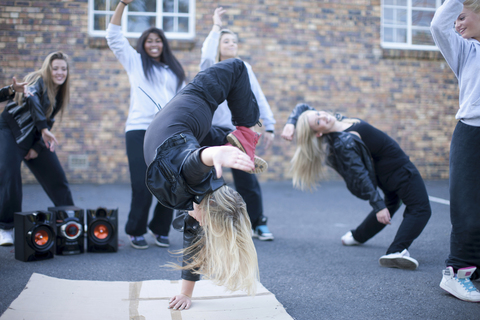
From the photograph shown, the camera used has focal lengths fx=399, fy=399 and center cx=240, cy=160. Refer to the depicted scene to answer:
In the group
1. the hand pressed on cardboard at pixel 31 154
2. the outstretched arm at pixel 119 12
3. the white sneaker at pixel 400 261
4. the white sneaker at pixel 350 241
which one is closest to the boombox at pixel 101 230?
the hand pressed on cardboard at pixel 31 154

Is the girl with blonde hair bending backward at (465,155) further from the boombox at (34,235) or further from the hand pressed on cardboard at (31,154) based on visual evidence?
the hand pressed on cardboard at (31,154)

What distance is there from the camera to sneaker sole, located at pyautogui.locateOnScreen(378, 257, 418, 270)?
3082 mm

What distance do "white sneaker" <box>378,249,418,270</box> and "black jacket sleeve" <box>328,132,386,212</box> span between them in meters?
0.38

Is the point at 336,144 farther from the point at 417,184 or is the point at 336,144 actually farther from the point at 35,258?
the point at 35,258

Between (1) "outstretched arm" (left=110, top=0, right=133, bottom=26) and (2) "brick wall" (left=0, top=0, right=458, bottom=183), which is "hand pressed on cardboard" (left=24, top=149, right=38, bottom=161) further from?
(2) "brick wall" (left=0, top=0, right=458, bottom=183)

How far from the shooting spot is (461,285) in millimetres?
2500

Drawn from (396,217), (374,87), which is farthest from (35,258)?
(374,87)

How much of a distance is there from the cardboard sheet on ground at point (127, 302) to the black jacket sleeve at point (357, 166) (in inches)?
46.2

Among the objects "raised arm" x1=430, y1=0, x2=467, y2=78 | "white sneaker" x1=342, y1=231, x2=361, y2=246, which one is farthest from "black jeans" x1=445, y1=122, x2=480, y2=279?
"white sneaker" x1=342, y1=231, x2=361, y2=246

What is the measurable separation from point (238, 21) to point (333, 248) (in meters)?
5.53

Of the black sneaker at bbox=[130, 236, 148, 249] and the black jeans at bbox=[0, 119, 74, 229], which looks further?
the black sneaker at bbox=[130, 236, 148, 249]

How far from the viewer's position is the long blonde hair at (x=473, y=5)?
238cm

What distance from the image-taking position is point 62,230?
11.1 ft

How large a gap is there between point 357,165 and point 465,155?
903mm
